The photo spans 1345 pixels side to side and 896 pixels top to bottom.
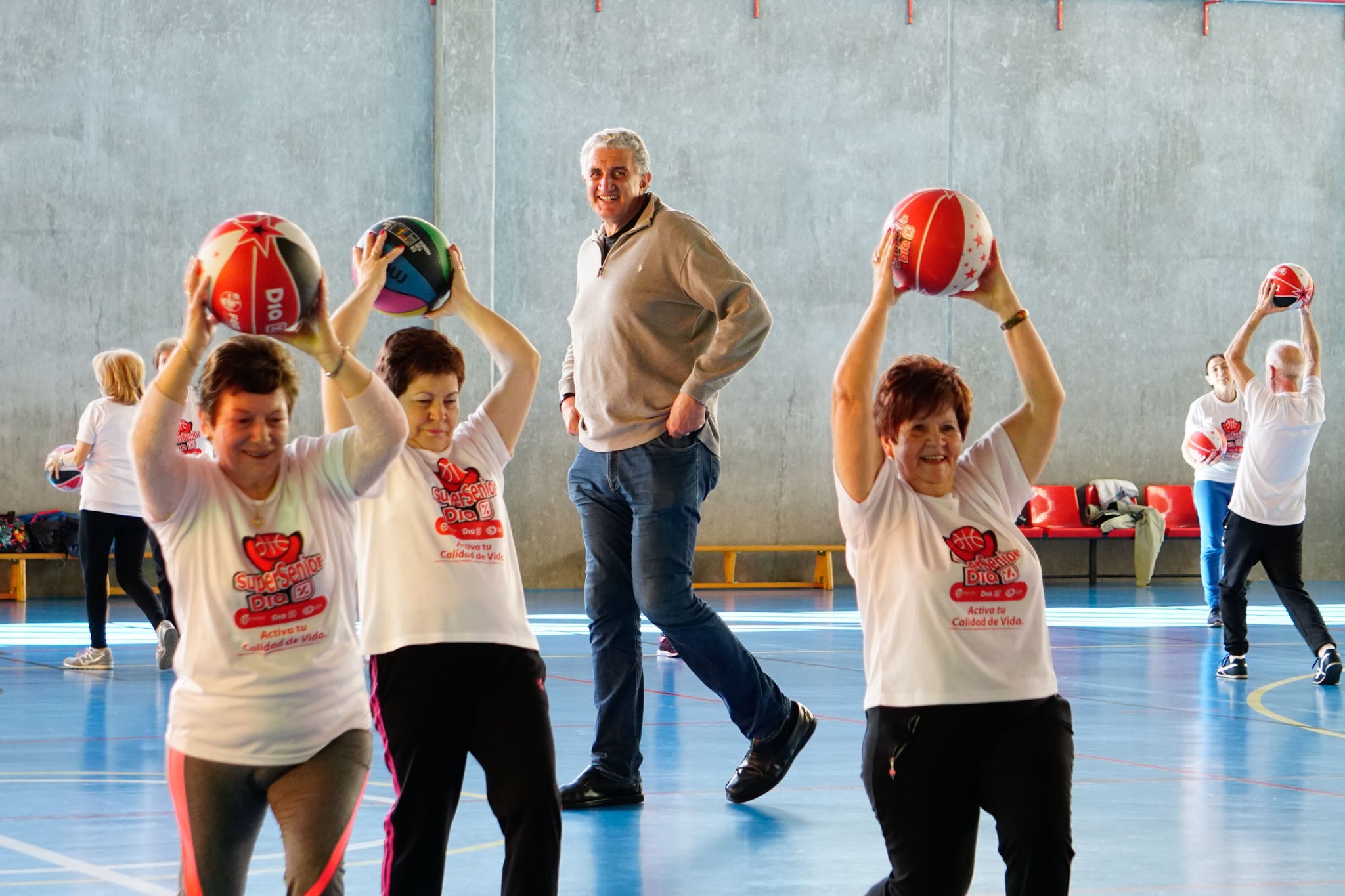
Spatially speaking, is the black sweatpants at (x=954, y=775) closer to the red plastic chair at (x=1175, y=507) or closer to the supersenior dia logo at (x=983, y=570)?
the supersenior dia logo at (x=983, y=570)

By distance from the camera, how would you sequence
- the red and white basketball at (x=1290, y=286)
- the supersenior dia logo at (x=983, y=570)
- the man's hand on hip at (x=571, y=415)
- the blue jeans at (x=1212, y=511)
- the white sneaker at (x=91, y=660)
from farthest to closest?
the blue jeans at (x=1212, y=511) < the white sneaker at (x=91, y=660) < the red and white basketball at (x=1290, y=286) < the man's hand on hip at (x=571, y=415) < the supersenior dia logo at (x=983, y=570)

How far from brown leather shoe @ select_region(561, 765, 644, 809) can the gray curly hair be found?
6.19 feet

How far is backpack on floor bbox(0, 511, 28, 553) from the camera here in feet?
42.6

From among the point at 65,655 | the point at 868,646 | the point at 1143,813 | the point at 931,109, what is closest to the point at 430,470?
the point at 868,646

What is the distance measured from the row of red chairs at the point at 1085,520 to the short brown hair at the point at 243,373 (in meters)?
13.2

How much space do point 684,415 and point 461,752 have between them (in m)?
1.67

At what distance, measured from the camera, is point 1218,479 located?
11086mm

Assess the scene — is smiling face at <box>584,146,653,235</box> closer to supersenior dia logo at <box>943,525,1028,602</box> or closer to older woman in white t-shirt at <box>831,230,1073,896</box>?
older woman in white t-shirt at <box>831,230,1073,896</box>

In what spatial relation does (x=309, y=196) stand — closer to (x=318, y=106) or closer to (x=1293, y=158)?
(x=318, y=106)

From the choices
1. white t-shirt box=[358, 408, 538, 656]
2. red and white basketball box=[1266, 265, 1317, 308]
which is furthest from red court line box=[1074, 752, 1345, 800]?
white t-shirt box=[358, 408, 538, 656]

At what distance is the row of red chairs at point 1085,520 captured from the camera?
15602mm

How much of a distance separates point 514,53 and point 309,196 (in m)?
2.34

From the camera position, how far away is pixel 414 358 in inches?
137

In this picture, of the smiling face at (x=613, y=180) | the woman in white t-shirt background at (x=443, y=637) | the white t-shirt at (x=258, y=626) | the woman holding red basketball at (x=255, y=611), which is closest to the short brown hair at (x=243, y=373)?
the woman holding red basketball at (x=255, y=611)
